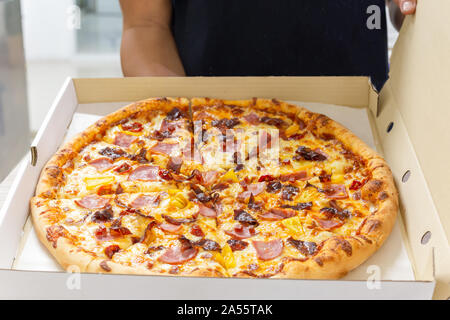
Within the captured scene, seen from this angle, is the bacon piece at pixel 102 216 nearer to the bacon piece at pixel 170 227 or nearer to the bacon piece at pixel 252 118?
the bacon piece at pixel 170 227

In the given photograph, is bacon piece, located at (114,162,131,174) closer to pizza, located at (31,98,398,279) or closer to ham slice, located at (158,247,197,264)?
pizza, located at (31,98,398,279)

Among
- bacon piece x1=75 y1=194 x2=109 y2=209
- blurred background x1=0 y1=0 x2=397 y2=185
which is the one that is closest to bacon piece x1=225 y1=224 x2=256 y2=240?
bacon piece x1=75 y1=194 x2=109 y2=209

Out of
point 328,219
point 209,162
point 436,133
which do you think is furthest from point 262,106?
point 436,133

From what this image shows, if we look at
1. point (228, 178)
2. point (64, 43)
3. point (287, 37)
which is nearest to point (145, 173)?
point (228, 178)

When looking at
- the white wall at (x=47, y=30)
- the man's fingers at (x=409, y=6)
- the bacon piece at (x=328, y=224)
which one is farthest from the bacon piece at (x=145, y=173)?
the white wall at (x=47, y=30)

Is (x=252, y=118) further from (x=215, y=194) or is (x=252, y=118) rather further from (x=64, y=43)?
(x=64, y=43)

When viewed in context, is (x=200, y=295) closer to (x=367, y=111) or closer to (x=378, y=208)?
(x=378, y=208)
